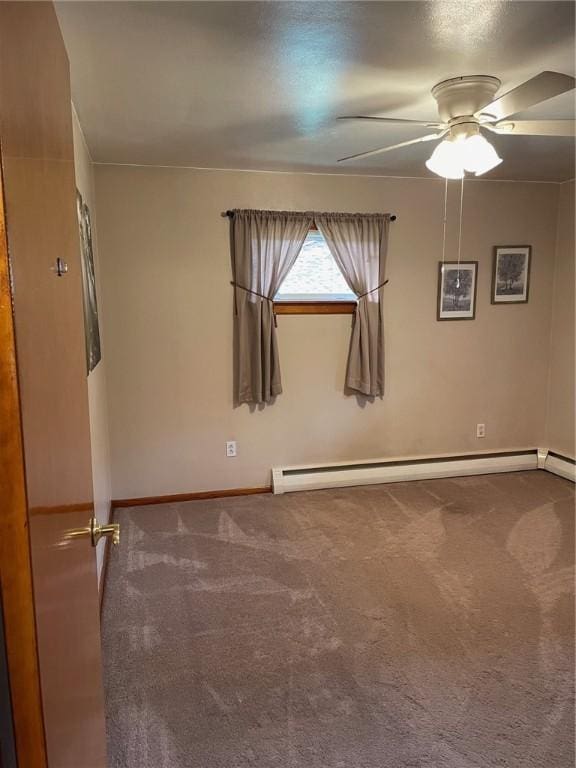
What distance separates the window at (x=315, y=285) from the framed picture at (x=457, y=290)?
761 mm

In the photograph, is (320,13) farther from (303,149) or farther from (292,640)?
(292,640)

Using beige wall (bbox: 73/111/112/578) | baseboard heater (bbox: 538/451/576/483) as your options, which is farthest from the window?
baseboard heater (bbox: 538/451/576/483)

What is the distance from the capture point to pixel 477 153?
2.20 m

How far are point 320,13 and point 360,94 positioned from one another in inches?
29.0

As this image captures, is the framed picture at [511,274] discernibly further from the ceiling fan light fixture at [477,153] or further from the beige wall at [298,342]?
the ceiling fan light fixture at [477,153]

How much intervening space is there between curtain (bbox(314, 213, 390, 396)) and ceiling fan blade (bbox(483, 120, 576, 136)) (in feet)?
5.68

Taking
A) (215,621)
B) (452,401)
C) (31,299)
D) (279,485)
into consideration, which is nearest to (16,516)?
(31,299)

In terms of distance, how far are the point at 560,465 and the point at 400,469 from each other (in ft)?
4.40

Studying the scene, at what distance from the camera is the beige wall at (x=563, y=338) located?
170 inches

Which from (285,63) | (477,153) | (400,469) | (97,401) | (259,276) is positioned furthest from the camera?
(400,469)

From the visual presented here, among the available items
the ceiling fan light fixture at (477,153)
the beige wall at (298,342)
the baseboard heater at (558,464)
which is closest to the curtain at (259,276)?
the beige wall at (298,342)

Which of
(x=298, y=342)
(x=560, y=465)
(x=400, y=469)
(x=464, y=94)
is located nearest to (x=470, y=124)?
(x=464, y=94)

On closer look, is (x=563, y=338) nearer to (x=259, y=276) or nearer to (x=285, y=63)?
(x=259, y=276)

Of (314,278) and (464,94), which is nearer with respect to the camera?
(464,94)
